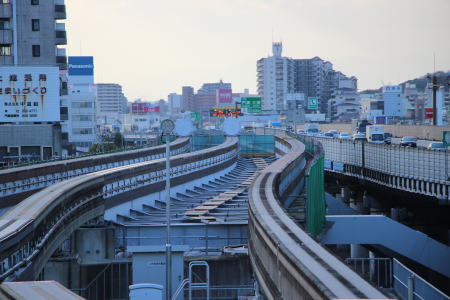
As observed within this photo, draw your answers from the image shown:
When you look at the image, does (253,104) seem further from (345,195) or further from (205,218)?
(205,218)

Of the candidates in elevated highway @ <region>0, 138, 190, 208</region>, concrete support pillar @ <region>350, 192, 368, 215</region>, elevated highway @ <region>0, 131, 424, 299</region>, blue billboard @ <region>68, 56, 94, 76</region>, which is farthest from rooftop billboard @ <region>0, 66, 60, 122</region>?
blue billboard @ <region>68, 56, 94, 76</region>

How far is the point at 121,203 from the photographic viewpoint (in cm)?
3152

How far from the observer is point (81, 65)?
569 feet

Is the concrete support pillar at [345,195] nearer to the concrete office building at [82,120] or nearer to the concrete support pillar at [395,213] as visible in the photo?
the concrete support pillar at [395,213]

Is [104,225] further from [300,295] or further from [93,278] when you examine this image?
[300,295]

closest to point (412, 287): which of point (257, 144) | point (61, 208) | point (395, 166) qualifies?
point (61, 208)

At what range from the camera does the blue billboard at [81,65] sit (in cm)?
17250

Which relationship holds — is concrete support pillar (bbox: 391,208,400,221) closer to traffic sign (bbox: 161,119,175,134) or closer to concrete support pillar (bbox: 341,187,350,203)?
concrete support pillar (bbox: 341,187,350,203)

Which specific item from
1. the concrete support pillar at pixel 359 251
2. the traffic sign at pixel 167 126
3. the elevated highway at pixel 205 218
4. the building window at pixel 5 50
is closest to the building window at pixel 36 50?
the building window at pixel 5 50

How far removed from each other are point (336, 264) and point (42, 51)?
67.3 m

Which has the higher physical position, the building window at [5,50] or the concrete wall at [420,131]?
the building window at [5,50]

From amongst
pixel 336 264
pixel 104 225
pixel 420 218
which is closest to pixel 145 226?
pixel 104 225

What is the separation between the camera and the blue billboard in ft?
566

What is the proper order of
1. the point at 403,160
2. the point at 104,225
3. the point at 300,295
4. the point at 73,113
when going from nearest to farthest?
the point at 300,295 → the point at 104,225 → the point at 403,160 → the point at 73,113
